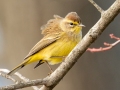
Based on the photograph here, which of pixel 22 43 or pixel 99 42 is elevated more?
pixel 22 43

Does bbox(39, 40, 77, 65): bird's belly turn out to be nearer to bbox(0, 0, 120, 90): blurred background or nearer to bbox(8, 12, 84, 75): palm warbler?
bbox(8, 12, 84, 75): palm warbler

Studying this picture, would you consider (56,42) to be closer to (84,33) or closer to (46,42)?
(46,42)

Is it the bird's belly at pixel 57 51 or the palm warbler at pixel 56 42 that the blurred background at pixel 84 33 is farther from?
the bird's belly at pixel 57 51

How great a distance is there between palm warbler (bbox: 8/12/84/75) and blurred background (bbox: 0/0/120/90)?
660mm

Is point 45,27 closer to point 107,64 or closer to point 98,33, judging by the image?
point 107,64

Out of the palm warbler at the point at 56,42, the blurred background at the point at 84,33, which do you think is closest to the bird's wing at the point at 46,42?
the palm warbler at the point at 56,42

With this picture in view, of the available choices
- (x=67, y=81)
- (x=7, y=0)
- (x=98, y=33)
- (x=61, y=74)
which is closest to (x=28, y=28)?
(x=7, y=0)

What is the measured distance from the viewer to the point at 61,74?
275 centimetres

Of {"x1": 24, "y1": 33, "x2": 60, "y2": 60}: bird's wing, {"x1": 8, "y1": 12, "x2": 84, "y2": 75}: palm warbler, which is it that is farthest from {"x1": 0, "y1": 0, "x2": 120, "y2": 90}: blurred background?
{"x1": 24, "y1": 33, "x2": 60, "y2": 60}: bird's wing

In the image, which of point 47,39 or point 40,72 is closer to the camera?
point 47,39

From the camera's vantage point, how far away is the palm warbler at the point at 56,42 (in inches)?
140

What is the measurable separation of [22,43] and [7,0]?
0.63 m

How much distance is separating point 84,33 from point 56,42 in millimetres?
890

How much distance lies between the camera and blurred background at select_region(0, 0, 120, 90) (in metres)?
4.50
